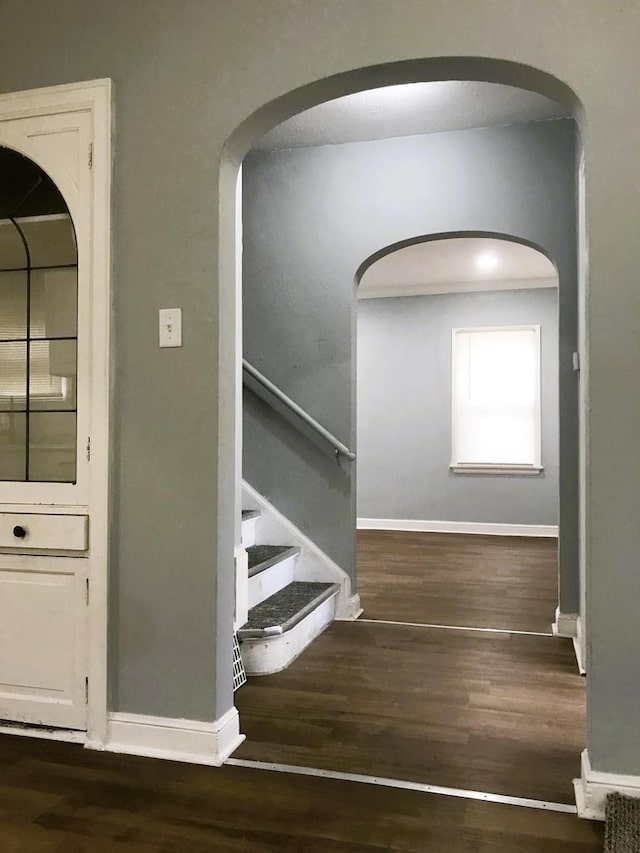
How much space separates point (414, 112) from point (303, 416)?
1.69m

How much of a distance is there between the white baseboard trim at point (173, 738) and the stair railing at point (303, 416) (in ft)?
6.05

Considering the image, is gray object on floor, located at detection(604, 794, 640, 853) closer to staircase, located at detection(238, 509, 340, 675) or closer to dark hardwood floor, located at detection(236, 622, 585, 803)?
dark hardwood floor, located at detection(236, 622, 585, 803)

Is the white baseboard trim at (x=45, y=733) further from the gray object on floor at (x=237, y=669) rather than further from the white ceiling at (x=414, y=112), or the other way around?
the white ceiling at (x=414, y=112)

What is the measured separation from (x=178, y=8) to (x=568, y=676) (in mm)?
2951

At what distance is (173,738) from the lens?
2.11 metres

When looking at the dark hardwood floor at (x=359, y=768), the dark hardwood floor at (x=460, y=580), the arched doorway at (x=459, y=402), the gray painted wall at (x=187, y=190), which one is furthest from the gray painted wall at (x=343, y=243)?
the arched doorway at (x=459, y=402)

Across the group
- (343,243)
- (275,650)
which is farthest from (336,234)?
(275,650)

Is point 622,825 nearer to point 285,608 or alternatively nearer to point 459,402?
point 285,608

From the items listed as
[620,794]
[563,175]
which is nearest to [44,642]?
[620,794]

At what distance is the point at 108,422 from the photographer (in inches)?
86.4

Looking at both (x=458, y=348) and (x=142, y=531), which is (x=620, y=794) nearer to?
(x=142, y=531)

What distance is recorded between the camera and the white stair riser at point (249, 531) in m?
3.54

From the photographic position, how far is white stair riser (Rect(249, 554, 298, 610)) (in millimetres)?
3271

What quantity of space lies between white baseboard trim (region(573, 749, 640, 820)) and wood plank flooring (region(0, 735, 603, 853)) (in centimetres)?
4
